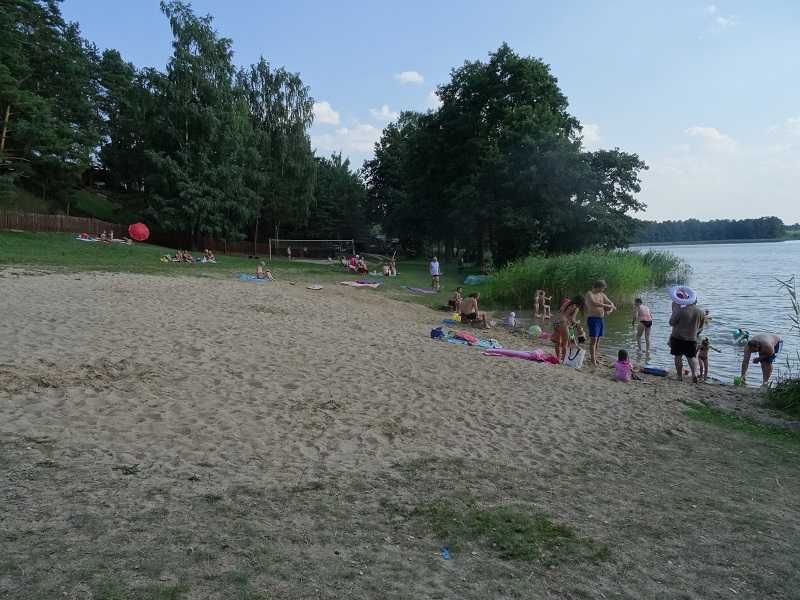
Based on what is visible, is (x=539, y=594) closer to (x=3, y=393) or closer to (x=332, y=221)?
(x=3, y=393)

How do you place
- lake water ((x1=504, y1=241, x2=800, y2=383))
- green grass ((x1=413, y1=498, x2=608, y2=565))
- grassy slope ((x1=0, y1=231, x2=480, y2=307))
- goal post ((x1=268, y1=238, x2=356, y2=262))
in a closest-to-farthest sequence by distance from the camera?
1. green grass ((x1=413, y1=498, x2=608, y2=565))
2. lake water ((x1=504, y1=241, x2=800, y2=383))
3. grassy slope ((x1=0, y1=231, x2=480, y2=307))
4. goal post ((x1=268, y1=238, x2=356, y2=262))

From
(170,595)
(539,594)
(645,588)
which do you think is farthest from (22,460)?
(645,588)

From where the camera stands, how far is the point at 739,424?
329 inches

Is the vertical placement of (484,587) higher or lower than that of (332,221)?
lower

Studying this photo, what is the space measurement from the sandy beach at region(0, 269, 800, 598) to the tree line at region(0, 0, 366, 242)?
104 feet

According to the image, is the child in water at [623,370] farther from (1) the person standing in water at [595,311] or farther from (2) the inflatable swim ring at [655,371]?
(1) the person standing in water at [595,311]

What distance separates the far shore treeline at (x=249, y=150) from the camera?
37188 millimetres

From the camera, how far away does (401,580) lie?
11.6 feet

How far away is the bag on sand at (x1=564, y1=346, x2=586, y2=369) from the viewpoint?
11641 mm

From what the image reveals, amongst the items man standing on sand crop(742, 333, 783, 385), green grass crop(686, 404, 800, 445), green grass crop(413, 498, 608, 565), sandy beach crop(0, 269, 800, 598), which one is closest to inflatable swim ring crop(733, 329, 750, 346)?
man standing on sand crop(742, 333, 783, 385)

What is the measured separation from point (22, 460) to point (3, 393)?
2050mm

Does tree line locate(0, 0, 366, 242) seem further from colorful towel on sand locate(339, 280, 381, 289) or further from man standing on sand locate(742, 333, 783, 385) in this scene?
man standing on sand locate(742, 333, 783, 385)

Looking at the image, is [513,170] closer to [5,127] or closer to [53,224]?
[53,224]

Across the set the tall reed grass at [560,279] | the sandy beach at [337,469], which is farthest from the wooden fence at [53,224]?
the tall reed grass at [560,279]
